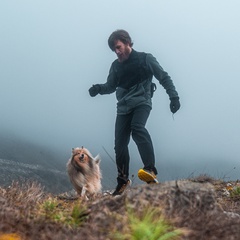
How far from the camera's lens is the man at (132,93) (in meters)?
6.74

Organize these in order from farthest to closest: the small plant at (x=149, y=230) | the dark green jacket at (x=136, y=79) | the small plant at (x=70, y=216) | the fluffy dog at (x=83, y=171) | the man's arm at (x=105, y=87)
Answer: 1. the fluffy dog at (x=83, y=171)
2. the man's arm at (x=105, y=87)
3. the dark green jacket at (x=136, y=79)
4. the small plant at (x=70, y=216)
5. the small plant at (x=149, y=230)

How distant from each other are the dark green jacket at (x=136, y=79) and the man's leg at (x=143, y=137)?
13cm

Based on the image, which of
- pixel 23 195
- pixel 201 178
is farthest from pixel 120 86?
pixel 201 178

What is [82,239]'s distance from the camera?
2854mm

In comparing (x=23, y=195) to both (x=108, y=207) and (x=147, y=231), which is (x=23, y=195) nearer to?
(x=108, y=207)

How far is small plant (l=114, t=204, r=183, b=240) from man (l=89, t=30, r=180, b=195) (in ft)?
11.2

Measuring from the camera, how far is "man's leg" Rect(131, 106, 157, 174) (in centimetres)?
654

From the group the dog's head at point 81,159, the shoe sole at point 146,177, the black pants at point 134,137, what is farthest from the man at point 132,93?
the dog's head at point 81,159

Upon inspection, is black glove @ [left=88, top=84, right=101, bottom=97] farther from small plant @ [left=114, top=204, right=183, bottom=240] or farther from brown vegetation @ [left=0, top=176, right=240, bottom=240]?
small plant @ [left=114, top=204, right=183, bottom=240]

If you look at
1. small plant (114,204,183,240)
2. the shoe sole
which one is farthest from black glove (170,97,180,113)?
small plant (114,204,183,240)

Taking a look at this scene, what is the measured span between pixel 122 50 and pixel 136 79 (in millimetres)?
485

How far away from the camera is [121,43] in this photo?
6.96 meters

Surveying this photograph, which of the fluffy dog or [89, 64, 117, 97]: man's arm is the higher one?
[89, 64, 117, 97]: man's arm

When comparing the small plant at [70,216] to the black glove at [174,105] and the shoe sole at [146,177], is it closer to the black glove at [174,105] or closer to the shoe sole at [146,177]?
the shoe sole at [146,177]
